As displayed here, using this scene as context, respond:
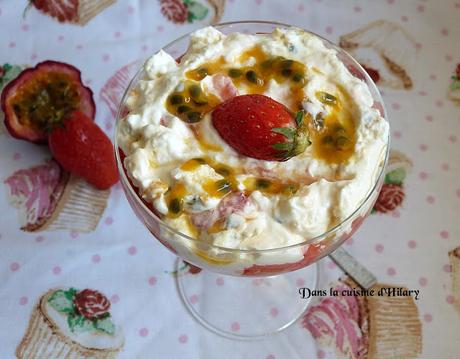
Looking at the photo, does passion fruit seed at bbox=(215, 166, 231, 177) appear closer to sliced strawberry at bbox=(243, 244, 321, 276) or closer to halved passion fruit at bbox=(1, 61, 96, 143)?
sliced strawberry at bbox=(243, 244, 321, 276)

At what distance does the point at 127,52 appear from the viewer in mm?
2420

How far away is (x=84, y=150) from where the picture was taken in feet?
6.73

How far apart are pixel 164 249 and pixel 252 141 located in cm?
73

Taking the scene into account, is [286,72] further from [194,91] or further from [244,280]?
[244,280]

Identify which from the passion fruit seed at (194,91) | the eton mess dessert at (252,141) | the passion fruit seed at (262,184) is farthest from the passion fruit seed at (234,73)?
the passion fruit seed at (262,184)

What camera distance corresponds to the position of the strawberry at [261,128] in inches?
54.8

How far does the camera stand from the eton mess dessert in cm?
136

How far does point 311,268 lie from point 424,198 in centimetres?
49

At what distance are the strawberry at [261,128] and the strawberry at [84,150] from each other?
2.33 ft

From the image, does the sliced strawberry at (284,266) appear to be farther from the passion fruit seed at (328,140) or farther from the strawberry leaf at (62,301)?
the strawberry leaf at (62,301)

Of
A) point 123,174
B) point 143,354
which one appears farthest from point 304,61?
point 143,354

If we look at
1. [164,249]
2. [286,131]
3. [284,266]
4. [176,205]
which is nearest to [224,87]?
[286,131]

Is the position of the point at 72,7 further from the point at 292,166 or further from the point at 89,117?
the point at 292,166

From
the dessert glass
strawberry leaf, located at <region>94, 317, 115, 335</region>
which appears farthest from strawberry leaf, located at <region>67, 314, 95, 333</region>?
the dessert glass
